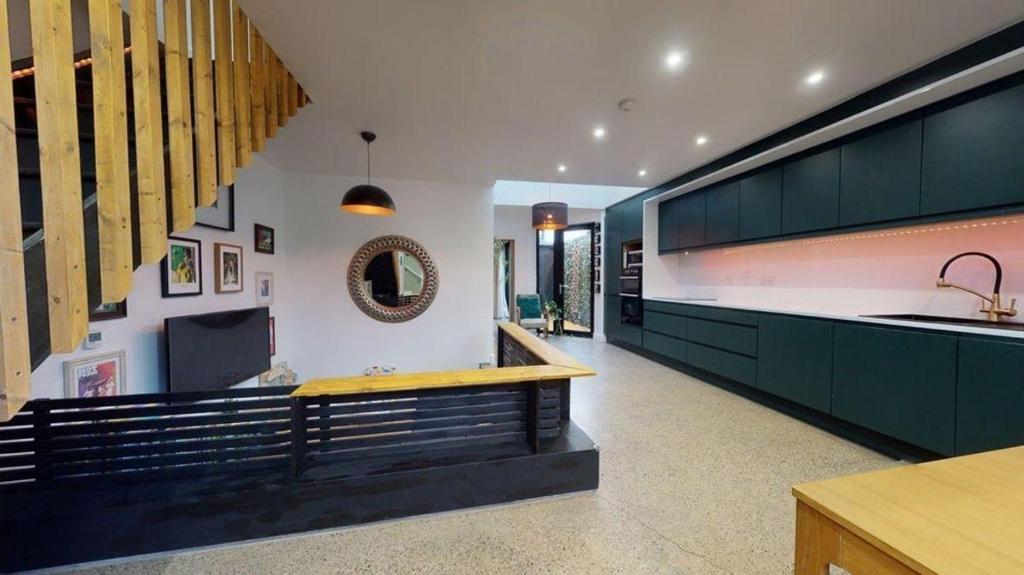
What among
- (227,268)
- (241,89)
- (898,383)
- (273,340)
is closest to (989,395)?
(898,383)

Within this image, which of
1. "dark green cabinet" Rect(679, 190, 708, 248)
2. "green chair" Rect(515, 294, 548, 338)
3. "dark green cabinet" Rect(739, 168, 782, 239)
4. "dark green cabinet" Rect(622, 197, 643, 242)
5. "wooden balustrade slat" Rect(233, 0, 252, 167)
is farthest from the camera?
"green chair" Rect(515, 294, 548, 338)

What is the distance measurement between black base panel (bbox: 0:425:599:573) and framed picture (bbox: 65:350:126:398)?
526mm

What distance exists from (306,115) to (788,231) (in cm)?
451

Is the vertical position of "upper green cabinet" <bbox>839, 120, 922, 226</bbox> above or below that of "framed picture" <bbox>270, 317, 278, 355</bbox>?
above

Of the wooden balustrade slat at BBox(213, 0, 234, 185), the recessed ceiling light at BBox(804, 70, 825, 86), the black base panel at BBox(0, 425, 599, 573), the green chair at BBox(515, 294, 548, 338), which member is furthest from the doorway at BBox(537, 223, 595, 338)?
the wooden balustrade slat at BBox(213, 0, 234, 185)

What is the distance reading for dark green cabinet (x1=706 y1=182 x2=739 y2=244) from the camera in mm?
3910

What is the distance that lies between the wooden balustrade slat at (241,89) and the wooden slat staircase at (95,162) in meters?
0.02

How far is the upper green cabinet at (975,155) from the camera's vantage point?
1969 millimetres

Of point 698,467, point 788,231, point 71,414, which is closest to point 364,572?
point 71,414

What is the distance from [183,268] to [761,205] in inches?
209

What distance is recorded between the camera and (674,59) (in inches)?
82.1

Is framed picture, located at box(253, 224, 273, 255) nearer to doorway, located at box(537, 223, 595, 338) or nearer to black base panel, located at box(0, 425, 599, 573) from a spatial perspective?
black base panel, located at box(0, 425, 599, 573)

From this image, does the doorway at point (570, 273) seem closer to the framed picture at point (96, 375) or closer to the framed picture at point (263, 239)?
the framed picture at point (263, 239)


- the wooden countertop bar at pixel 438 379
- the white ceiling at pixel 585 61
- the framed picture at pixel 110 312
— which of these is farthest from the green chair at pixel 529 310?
the framed picture at pixel 110 312
